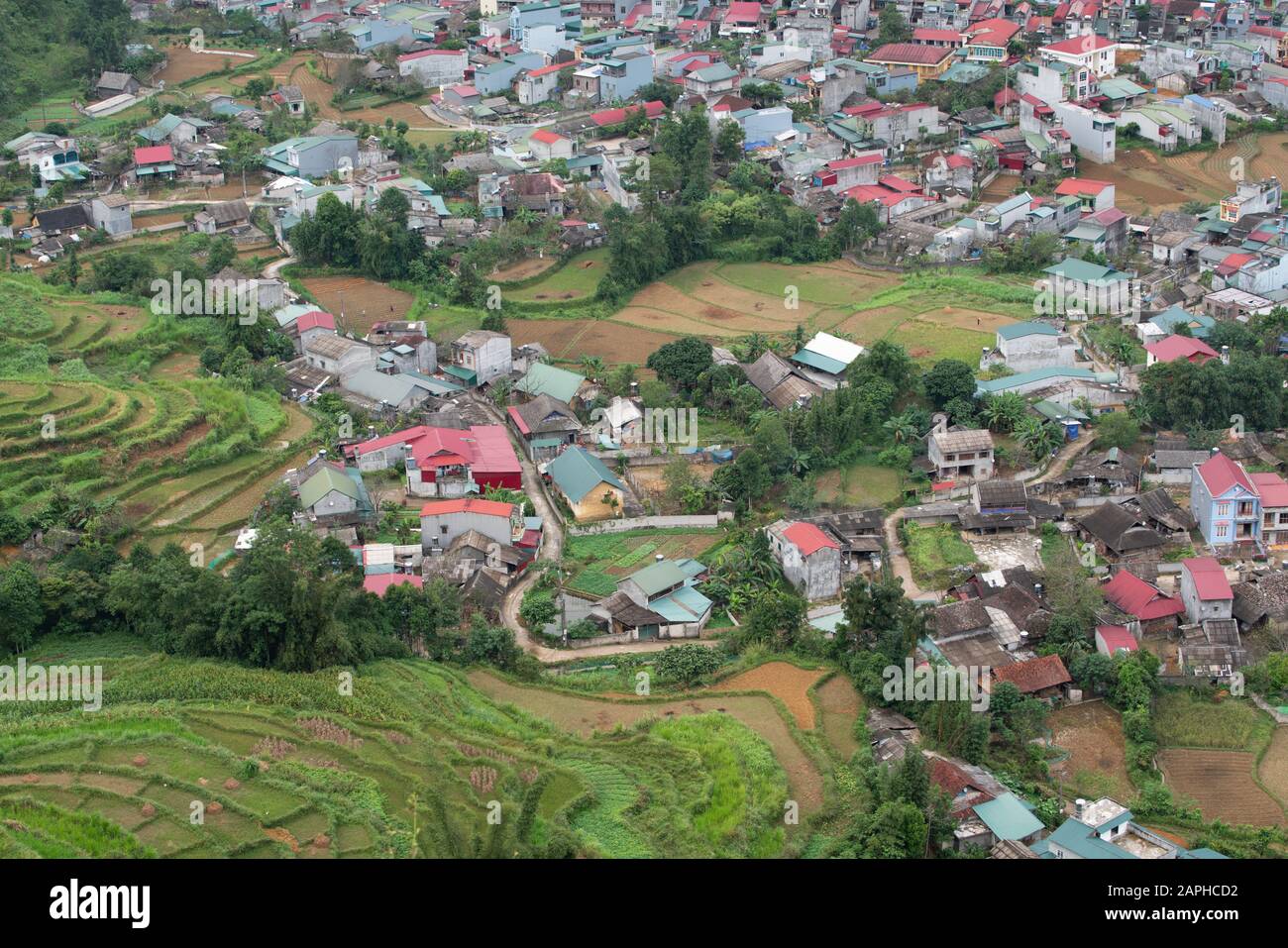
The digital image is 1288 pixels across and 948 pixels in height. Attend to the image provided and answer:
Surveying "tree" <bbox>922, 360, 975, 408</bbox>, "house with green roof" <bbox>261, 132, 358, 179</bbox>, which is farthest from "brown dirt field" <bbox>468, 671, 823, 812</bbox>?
"house with green roof" <bbox>261, 132, 358, 179</bbox>

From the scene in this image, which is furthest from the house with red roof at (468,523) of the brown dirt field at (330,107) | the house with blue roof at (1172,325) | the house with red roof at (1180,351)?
the brown dirt field at (330,107)

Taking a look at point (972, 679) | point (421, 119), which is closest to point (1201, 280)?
point (972, 679)

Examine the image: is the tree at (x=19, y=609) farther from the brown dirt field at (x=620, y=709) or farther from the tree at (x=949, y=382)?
the tree at (x=949, y=382)

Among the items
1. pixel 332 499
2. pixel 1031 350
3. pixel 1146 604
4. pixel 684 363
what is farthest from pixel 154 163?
pixel 1146 604

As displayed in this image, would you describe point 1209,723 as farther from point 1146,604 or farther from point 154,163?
point 154,163

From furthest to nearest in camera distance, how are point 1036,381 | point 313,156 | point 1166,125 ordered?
point 1166,125 → point 313,156 → point 1036,381

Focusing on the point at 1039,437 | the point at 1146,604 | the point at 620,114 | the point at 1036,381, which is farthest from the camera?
the point at 620,114
